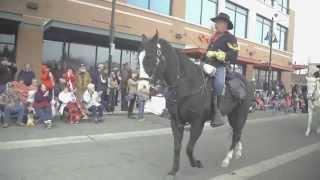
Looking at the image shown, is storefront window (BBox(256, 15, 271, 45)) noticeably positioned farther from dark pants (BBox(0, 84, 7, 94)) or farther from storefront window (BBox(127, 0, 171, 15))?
dark pants (BBox(0, 84, 7, 94))

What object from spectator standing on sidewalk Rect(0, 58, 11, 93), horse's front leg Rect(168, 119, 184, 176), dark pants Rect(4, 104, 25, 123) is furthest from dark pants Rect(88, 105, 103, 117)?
horse's front leg Rect(168, 119, 184, 176)

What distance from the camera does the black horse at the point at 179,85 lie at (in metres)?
8.12

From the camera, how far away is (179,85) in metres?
8.63

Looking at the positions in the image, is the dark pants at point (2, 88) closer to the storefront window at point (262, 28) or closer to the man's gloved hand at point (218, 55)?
the man's gloved hand at point (218, 55)

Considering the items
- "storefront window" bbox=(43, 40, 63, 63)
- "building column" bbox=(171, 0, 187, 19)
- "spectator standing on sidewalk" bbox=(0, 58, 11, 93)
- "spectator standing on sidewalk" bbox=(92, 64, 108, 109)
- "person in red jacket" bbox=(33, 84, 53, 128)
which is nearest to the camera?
"person in red jacket" bbox=(33, 84, 53, 128)

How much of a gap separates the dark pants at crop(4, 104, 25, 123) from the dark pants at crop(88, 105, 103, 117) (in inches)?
92.7

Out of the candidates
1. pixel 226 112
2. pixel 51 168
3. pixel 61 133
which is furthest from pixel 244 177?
pixel 61 133

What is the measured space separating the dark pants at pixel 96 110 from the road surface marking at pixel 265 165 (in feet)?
19.2

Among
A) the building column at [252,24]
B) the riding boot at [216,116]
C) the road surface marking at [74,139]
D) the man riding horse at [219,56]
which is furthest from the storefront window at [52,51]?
the building column at [252,24]

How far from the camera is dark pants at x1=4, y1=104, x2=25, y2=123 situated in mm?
14062

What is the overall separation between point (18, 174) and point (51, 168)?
708mm

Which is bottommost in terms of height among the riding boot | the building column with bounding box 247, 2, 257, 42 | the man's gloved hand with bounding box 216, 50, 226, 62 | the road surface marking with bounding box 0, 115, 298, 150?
the road surface marking with bounding box 0, 115, 298, 150

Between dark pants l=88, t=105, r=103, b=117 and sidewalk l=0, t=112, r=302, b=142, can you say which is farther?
dark pants l=88, t=105, r=103, b=117

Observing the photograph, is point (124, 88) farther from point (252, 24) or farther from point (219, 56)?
point (252, 24)
